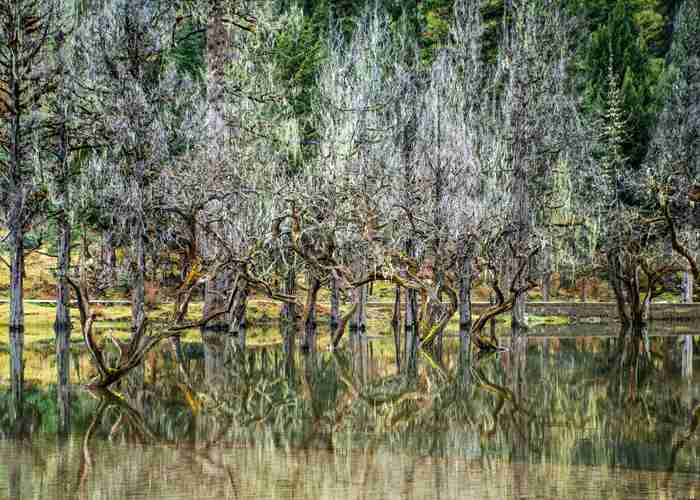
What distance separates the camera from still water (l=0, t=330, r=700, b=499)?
33.8ft

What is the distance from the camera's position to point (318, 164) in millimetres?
31188

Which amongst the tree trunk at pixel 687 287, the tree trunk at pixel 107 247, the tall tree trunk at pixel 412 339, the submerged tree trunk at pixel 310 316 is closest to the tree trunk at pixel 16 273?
the tree trunk at pixel 107 247

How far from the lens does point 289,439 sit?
13.2 m

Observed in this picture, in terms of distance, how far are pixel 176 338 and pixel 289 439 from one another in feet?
63.5

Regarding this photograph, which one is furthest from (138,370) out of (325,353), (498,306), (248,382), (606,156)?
(606,156)

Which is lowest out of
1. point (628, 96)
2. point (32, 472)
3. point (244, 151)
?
point (32, 472)

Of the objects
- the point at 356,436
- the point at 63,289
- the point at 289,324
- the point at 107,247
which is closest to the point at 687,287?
the point at 289,324

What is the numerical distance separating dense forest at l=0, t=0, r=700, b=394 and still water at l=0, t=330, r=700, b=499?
1852mm

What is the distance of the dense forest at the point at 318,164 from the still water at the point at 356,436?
1.85 metres

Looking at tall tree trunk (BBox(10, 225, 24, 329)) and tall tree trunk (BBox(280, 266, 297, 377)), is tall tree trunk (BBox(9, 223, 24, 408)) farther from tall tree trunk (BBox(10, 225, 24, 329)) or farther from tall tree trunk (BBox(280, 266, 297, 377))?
tall tree trunk (BBox(280, 266, 297, 377))

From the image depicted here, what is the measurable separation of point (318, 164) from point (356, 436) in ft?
60.3

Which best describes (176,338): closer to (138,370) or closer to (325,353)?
(325,353)

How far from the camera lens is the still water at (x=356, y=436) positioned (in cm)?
1029

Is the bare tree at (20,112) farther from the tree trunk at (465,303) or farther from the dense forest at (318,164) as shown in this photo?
the tree trunk at (465,303)
